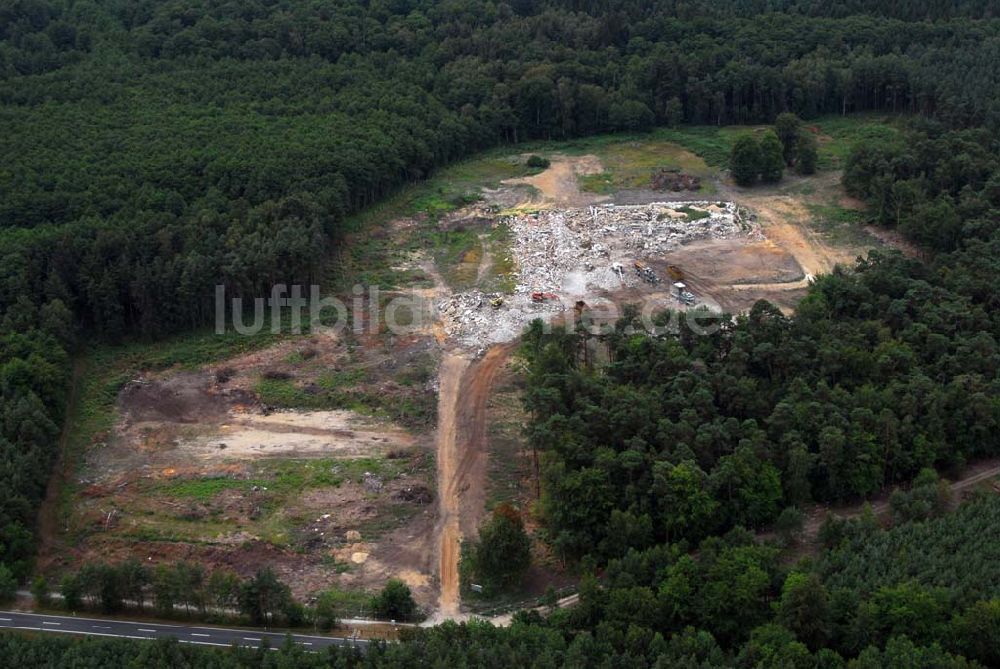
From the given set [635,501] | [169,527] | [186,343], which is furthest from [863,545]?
[186,343]

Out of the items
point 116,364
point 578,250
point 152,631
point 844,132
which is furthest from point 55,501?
point 844,132

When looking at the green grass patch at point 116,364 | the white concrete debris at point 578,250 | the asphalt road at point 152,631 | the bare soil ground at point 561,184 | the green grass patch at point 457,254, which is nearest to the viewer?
the asphalt road at point 152,631

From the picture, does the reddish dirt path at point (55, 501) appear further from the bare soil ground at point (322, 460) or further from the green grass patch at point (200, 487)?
the green grass patch at point (200, 487)

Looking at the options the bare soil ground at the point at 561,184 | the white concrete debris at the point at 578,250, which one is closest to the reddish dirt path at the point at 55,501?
the white concrete debris at the point at 578,250

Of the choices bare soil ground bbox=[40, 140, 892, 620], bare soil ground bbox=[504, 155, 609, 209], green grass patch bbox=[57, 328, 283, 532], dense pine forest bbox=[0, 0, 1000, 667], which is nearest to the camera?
dense pine forest bbox=[0, 0, 1000, 667]

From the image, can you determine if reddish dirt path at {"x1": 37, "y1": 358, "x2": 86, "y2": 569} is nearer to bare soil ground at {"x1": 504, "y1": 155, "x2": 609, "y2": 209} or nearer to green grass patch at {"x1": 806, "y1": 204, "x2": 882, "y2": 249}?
bare soil ground at {"x1": 504, "y1": 155, "x2": 609, "y2": 209}

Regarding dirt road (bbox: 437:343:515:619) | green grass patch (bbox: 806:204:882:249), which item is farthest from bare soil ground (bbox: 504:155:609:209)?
dirt road (bbox: 437:343:515:619)

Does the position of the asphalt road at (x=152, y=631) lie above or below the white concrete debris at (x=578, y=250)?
below
